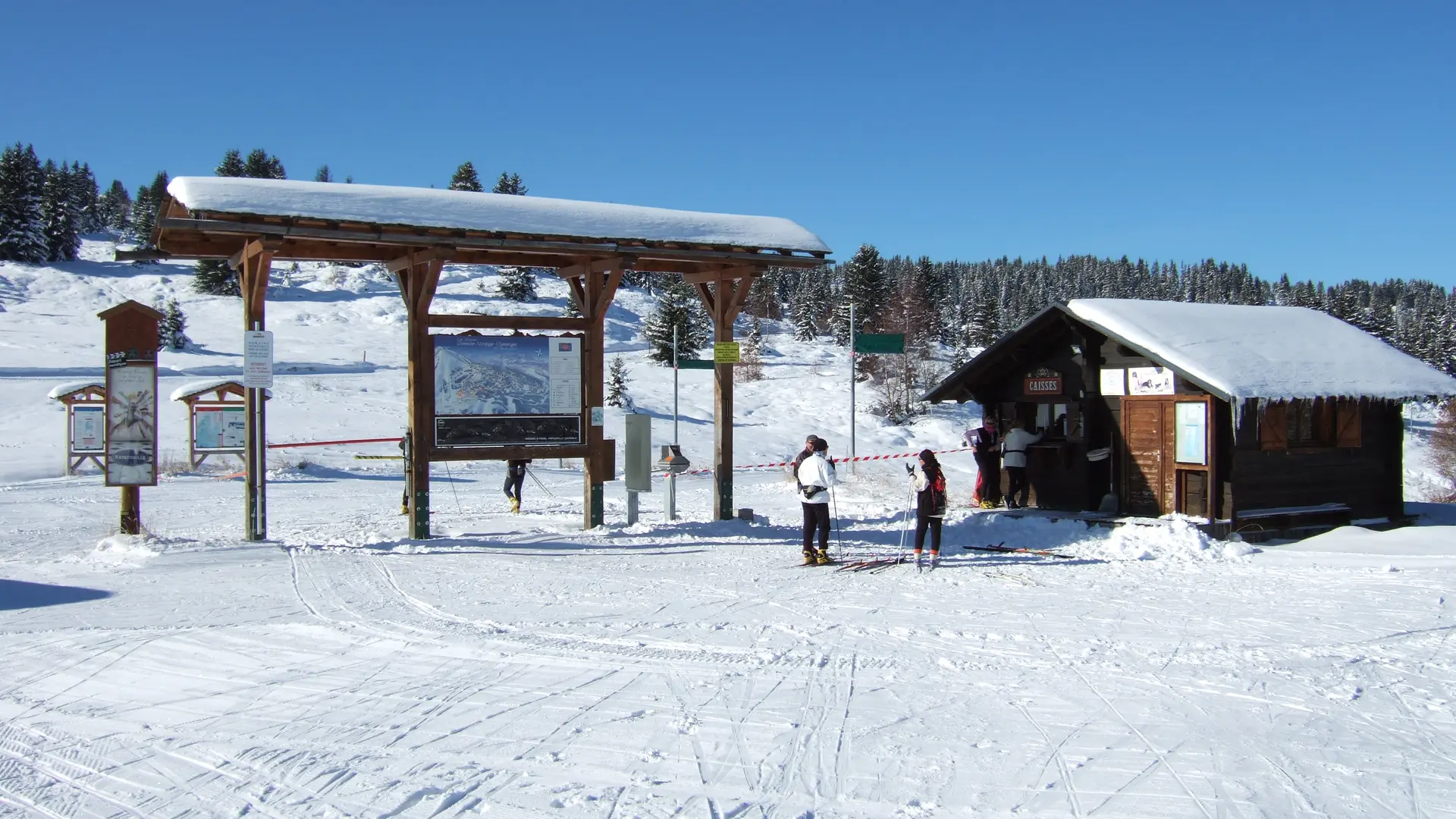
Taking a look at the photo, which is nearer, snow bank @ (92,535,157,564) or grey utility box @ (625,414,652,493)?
snow bank @ (92,535,157,564)

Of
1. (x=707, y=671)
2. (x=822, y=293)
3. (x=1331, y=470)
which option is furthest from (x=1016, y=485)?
(x=822, y=293)

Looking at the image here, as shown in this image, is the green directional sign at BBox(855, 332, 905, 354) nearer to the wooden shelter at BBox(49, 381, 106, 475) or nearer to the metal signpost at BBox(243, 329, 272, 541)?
the metal signpost at BBox(243, 329, 272, 541)

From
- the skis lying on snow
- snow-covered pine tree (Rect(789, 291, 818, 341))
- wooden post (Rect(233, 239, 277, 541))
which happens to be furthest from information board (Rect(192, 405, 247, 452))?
snow-covered pine tree (Rect(789, 291, 818, 341))

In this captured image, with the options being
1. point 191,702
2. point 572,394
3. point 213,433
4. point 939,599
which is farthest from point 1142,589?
point 213,433

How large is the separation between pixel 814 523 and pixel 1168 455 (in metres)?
6.06

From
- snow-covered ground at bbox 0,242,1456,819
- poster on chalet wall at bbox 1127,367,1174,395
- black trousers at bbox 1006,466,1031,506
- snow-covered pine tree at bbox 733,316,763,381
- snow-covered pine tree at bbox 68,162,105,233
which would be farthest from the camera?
snow-covered pine tree at bbox 68,162,105,233

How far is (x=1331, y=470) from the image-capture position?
15109mm

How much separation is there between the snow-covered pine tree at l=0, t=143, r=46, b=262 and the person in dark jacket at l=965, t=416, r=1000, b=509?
58768 millimetres

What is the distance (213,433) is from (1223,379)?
2050 centimetres

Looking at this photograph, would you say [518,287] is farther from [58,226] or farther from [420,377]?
[420,377]

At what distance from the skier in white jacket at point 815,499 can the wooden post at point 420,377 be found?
4.51 meters

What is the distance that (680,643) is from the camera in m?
7.48

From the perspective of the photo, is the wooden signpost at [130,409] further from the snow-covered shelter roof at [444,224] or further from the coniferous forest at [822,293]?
the coniferous forest at [822,293]

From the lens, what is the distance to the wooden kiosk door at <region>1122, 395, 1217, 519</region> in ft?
45.9
